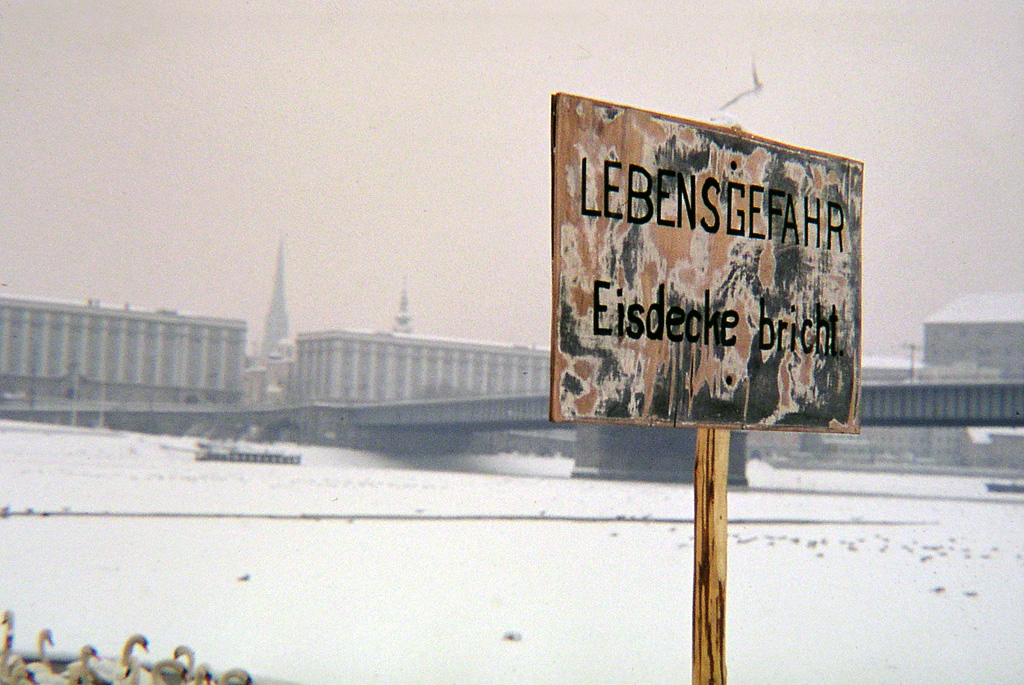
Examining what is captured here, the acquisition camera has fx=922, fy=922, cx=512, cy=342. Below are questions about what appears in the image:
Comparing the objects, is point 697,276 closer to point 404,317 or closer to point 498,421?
point 404,317

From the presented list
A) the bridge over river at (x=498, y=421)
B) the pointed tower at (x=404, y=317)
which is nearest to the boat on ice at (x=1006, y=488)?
the bridge over river at (x=498, y=421)

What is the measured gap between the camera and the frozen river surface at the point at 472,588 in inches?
308

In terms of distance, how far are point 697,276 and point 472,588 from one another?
306 inches

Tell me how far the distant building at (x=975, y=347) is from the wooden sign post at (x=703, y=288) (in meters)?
26.0

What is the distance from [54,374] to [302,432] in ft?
33.4

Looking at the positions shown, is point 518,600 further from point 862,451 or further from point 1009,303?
point 862,451

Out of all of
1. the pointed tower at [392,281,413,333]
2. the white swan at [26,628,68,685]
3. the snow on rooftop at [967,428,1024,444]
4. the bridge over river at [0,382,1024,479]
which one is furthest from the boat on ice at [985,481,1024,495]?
the white swan at [26,628,68,685]

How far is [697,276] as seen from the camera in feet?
12.3

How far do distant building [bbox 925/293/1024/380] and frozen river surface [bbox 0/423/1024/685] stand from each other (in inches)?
428

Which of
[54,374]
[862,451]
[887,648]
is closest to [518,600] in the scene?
[887,648]

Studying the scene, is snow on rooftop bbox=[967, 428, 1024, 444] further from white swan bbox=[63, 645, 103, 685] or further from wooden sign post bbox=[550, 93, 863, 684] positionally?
white swan bbox=[63, 645, 103, 685]

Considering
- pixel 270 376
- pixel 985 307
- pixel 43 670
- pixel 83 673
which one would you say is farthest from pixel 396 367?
pixel 83 673

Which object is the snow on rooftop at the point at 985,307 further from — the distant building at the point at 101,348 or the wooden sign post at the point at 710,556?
the wooden sign post at the point at 710,556

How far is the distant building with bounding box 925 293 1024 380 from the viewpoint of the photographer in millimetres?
30516
